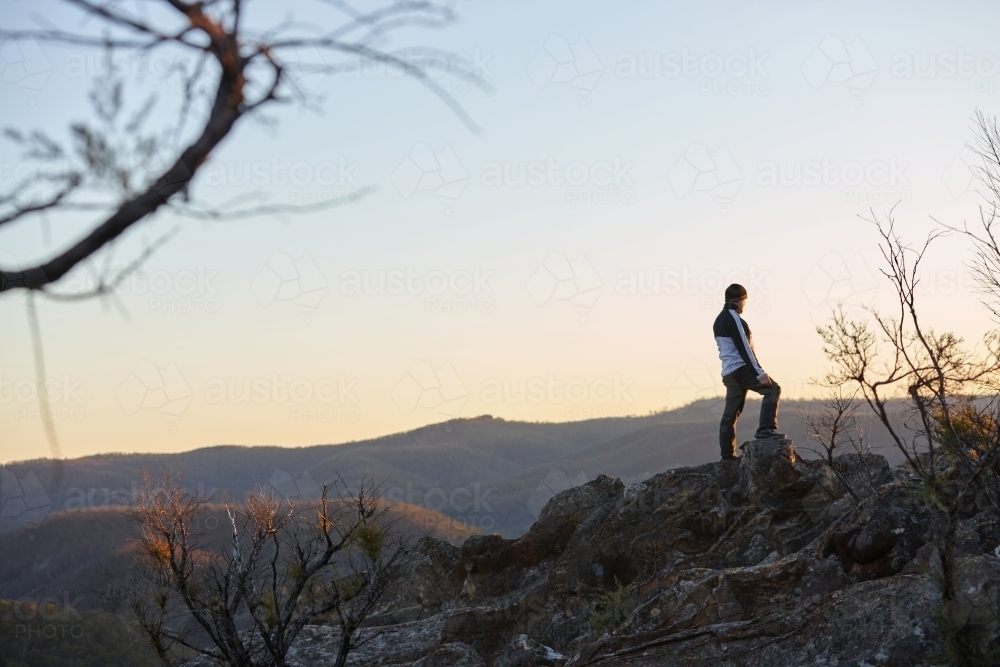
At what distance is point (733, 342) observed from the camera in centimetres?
1202

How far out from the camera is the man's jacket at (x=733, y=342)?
11852 mm

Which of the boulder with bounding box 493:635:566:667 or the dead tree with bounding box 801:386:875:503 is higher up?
the dead tree with bounding box 801:386:875:503

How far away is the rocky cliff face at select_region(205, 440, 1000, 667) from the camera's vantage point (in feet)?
23.6

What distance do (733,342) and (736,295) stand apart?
1.97ft

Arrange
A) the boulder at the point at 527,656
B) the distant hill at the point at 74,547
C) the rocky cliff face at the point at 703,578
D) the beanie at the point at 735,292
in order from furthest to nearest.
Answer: the distant hill at the point at 74,547 → the beanie at the point at 735,292 → the boulder at the point at 527,656 → the rocky cliff face at the point at 703,578

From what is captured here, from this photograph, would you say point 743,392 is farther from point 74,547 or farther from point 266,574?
point 74,547

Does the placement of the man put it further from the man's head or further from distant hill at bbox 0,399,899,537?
distant hill at bbox 0,399,899,537

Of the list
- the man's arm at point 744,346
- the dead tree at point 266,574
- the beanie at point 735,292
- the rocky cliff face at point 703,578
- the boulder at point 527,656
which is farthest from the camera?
the beanie at point 735,292

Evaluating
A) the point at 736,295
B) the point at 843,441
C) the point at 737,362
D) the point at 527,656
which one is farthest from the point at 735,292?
the point at 527,656

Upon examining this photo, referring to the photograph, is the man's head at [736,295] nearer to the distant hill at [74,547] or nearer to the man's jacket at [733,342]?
the man's jacket at [733,342]

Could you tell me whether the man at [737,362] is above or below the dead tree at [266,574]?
above

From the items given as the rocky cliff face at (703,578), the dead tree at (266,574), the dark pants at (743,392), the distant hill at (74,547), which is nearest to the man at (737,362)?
the dark pants at (743,392)

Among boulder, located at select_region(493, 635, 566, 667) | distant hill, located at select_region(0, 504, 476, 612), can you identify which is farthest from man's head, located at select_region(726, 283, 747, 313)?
distant hill, located at select_region(0, 504, 476, 612)

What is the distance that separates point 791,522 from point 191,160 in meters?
10.2
